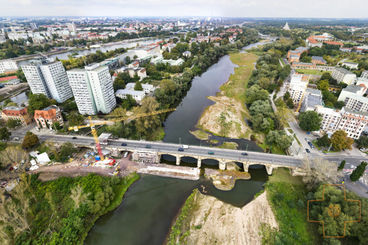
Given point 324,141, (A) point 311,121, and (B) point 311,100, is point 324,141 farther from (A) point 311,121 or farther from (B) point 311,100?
(B) point 311,100

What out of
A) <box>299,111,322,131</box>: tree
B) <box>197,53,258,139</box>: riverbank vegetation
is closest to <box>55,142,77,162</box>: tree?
<box>197,53,258,139</box>: riverbank vegetation

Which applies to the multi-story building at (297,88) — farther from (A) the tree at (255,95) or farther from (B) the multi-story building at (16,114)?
(B) the multi-story building at (16,114)

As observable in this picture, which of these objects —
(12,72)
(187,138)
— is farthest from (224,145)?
(12,72)

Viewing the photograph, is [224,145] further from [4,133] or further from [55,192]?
[4,133]

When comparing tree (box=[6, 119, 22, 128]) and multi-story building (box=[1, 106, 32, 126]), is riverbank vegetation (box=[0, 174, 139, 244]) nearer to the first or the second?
tree (box=[6, 119, 22, 128])

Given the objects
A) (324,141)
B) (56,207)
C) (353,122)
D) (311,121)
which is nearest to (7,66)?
(56,207)

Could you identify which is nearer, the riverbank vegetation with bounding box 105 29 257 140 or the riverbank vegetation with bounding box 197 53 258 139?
the riverbank vegetation with bounding box 105 29 257 140

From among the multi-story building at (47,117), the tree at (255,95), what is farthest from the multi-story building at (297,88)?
the multi-story building at (47,117)
